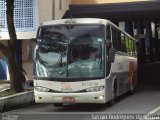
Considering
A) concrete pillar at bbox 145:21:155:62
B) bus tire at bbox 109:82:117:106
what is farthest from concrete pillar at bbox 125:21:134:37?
bus tire at bbox 109:82:117:106

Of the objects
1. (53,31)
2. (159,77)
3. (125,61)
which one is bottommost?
(159,77)

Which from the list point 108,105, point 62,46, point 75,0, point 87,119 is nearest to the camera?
point 87,119

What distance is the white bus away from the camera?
17141mm

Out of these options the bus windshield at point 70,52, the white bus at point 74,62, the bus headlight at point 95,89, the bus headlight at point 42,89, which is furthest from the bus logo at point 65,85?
the bus headlight at point 95,89

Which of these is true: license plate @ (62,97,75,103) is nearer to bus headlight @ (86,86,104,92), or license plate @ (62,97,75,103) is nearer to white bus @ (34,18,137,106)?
white bus @ (34,18,137,106)

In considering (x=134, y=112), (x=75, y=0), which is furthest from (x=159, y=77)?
(x=134, y=112)

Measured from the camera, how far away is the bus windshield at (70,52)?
56.9 feet

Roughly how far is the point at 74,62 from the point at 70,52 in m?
0.41

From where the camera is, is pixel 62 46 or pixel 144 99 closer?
pixel 62 46

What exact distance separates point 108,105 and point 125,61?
4.02 metres

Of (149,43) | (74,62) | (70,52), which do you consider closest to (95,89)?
(74,62)

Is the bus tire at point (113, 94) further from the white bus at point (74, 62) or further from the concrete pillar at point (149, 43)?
the concrete pillar at point (149, 43)

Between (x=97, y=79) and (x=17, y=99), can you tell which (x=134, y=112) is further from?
(x=17, y=99)

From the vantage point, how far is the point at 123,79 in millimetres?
22016
